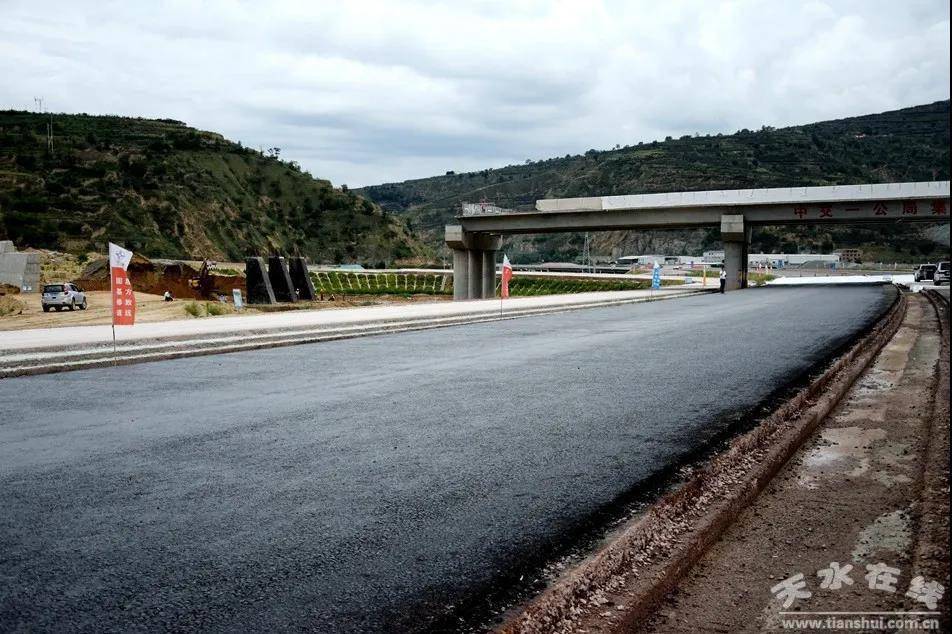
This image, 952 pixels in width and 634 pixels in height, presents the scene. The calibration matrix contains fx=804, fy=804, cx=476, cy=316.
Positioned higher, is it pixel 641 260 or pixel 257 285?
pixel 641 260

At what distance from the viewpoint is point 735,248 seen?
6144cm

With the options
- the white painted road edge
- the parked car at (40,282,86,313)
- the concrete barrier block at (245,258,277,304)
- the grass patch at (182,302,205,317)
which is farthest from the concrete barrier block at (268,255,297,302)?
the white painted road edge

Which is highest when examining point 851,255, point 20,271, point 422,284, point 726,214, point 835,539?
point 726,214

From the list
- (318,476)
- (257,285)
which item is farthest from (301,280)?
(318,476)

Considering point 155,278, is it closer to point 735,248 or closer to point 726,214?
point 726,214

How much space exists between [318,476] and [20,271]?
5041 centimetres

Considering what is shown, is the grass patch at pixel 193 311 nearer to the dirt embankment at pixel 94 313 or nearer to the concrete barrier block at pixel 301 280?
the dirt embankment at pixel 94 313

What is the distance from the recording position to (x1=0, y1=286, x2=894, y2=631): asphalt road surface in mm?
4098

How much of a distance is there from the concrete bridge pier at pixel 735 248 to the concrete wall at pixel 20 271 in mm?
46683

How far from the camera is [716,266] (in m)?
134

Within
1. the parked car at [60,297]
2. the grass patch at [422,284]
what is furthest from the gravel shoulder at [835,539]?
the grass patch at [422,284]

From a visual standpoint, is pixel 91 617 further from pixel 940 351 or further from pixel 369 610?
pixel 940 351

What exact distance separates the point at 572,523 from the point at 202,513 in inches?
97.3

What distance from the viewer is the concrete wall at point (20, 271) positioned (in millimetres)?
48766
